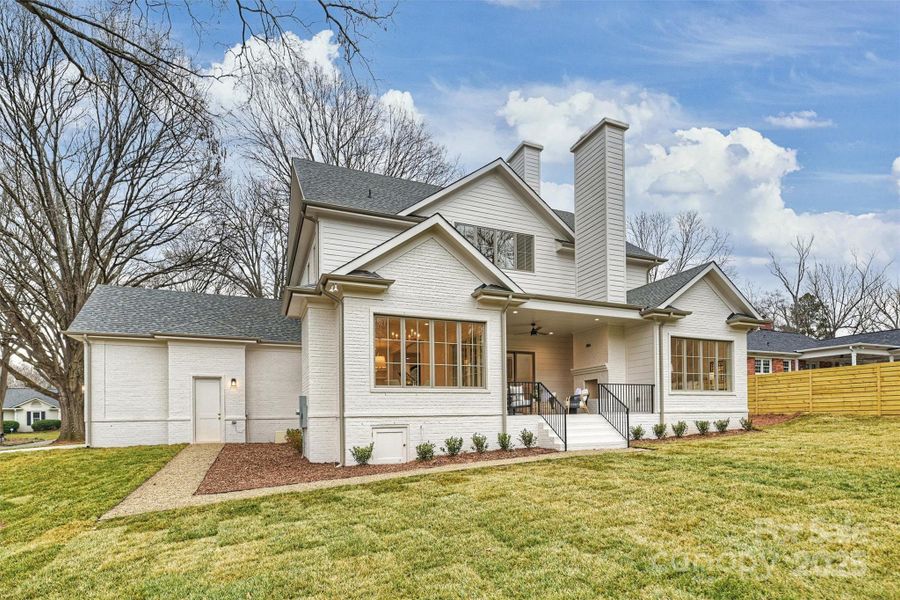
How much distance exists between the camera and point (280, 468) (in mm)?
10453

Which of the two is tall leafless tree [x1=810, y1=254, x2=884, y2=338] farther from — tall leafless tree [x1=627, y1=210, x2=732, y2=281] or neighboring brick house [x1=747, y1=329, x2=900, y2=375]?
neighboring brick house [x1=747, y1=329, x2=900, y2=375]

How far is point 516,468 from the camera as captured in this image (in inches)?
354

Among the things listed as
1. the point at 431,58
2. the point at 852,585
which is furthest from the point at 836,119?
the point at 852,585

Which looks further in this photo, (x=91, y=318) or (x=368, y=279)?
(x=91, y=318)

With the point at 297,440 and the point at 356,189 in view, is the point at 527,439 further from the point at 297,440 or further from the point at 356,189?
the point at 356,189

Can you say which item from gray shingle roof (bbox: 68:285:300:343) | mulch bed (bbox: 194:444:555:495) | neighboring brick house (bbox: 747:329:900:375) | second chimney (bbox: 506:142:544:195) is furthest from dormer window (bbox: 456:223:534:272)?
neighboring brick house (bbox: 747:329:900:375)

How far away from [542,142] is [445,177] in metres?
10.4

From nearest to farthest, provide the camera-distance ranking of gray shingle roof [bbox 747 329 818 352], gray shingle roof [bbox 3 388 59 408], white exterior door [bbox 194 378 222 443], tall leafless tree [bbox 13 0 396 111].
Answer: tall leafless tree [bbox 13 0 396 111] → white exterior door [bbox 194 378 222 443] → gray shingle roof [bbox 747 329 818 352] → gray shingle roof [bbox 3 388 59 408]

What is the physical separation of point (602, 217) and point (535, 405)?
5.82 m

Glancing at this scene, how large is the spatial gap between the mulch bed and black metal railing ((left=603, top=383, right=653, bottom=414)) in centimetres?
389

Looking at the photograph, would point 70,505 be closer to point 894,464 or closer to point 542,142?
point 894,464

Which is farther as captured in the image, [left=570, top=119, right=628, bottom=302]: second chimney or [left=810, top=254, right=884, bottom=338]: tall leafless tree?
[left=810, top=254, right=884, bottom=338]: tall leafless tree

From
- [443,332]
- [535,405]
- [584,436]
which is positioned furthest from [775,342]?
[443,332]

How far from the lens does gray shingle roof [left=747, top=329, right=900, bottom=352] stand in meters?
25.8
